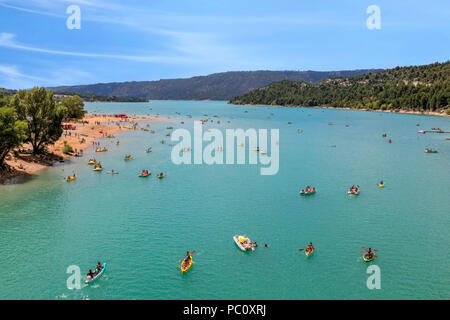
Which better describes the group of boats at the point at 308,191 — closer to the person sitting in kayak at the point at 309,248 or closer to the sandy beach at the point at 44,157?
the person sitting in kayak at the point at 309,248

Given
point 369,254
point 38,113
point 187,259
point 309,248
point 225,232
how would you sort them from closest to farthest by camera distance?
point 187,259
point 369,254
point 309,248
point 225,232
point 38,113

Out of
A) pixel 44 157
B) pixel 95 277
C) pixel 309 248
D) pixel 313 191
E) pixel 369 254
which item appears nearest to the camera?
pixel 95 277

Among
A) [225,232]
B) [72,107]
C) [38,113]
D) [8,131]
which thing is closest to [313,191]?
[225,232]

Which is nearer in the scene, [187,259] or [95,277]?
[95,277]

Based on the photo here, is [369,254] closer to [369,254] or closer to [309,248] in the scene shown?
[369,254]

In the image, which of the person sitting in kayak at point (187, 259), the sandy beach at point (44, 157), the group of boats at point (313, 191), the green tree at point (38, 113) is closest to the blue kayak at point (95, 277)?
the person sitting in kayak at point (187, 259)

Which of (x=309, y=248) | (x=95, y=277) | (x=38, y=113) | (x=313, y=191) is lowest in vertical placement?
(x=95, y=277)

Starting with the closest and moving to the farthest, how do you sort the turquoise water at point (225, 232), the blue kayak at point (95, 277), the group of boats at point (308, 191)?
the blue kayak at point (95, 277) → the turquoise water at point (225, 232) → the group of boats at point (308, 191)
